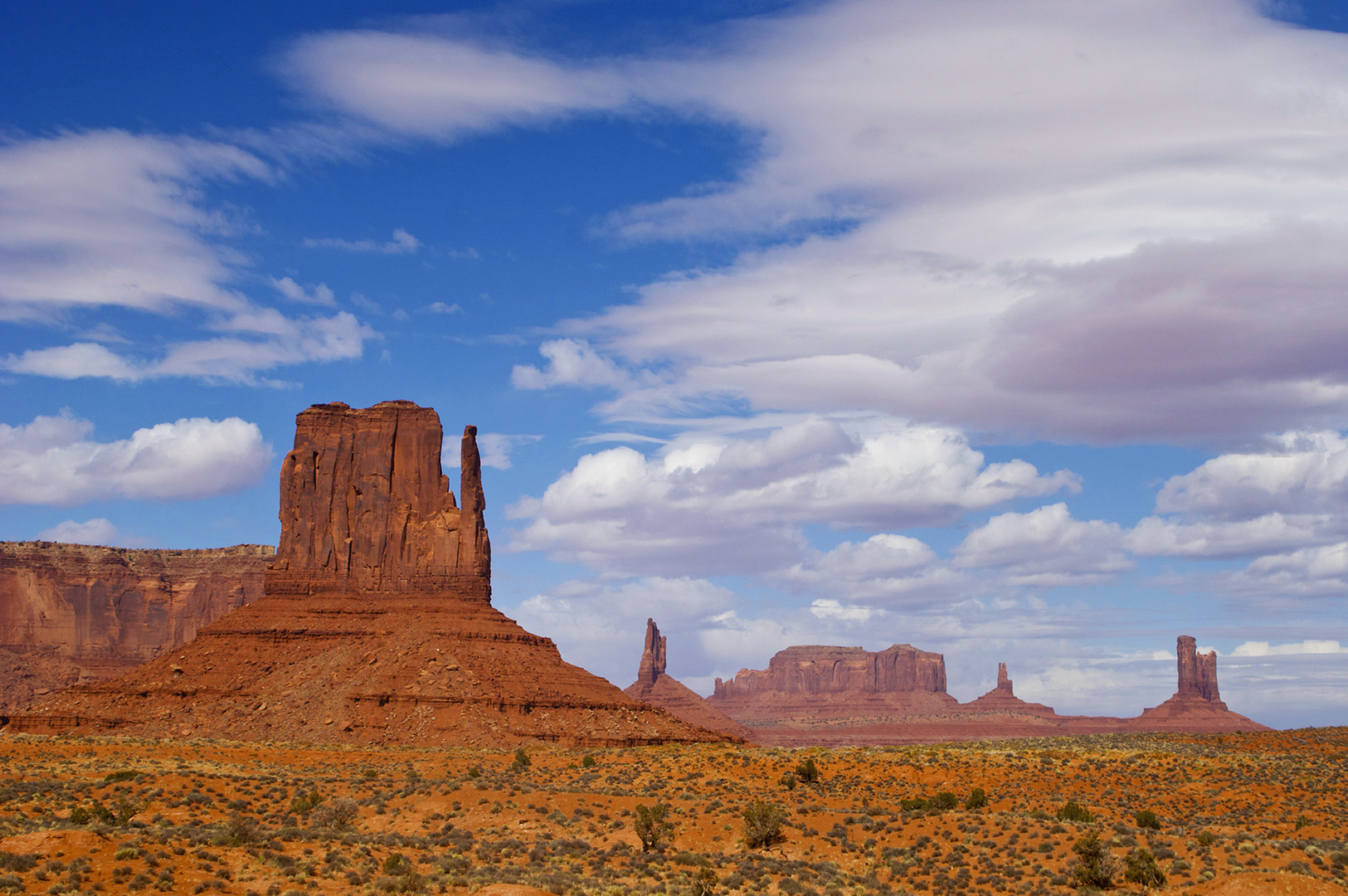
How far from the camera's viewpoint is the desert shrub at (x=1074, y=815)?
41.8 m

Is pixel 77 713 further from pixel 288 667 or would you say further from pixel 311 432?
pixel 311 432

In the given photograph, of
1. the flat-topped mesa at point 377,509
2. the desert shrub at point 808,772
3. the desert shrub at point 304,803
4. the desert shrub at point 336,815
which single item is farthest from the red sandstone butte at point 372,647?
the desert shrub at point 336,815

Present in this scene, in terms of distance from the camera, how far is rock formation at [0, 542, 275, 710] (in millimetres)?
145250

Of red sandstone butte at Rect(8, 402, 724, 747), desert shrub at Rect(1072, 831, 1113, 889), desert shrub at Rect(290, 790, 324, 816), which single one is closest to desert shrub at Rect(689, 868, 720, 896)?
desert shrub at Rect(1072, 831, 1113, 889)

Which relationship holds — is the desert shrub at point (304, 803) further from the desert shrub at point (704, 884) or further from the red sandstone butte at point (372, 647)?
the red sandstone butte at point (372, 647)

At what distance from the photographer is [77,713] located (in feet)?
250

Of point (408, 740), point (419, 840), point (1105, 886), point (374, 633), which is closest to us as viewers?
point (1105, 886)

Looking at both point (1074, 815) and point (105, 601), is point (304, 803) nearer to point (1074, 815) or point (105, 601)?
point (1074, 815)

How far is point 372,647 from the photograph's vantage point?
8012 cm

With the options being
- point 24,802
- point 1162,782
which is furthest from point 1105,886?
point 24,802

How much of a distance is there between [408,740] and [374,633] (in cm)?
1321

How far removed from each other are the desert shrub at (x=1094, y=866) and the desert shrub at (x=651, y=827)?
12.2 m

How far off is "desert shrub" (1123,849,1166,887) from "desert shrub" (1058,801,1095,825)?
7.99 m

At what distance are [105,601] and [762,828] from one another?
441 feet
